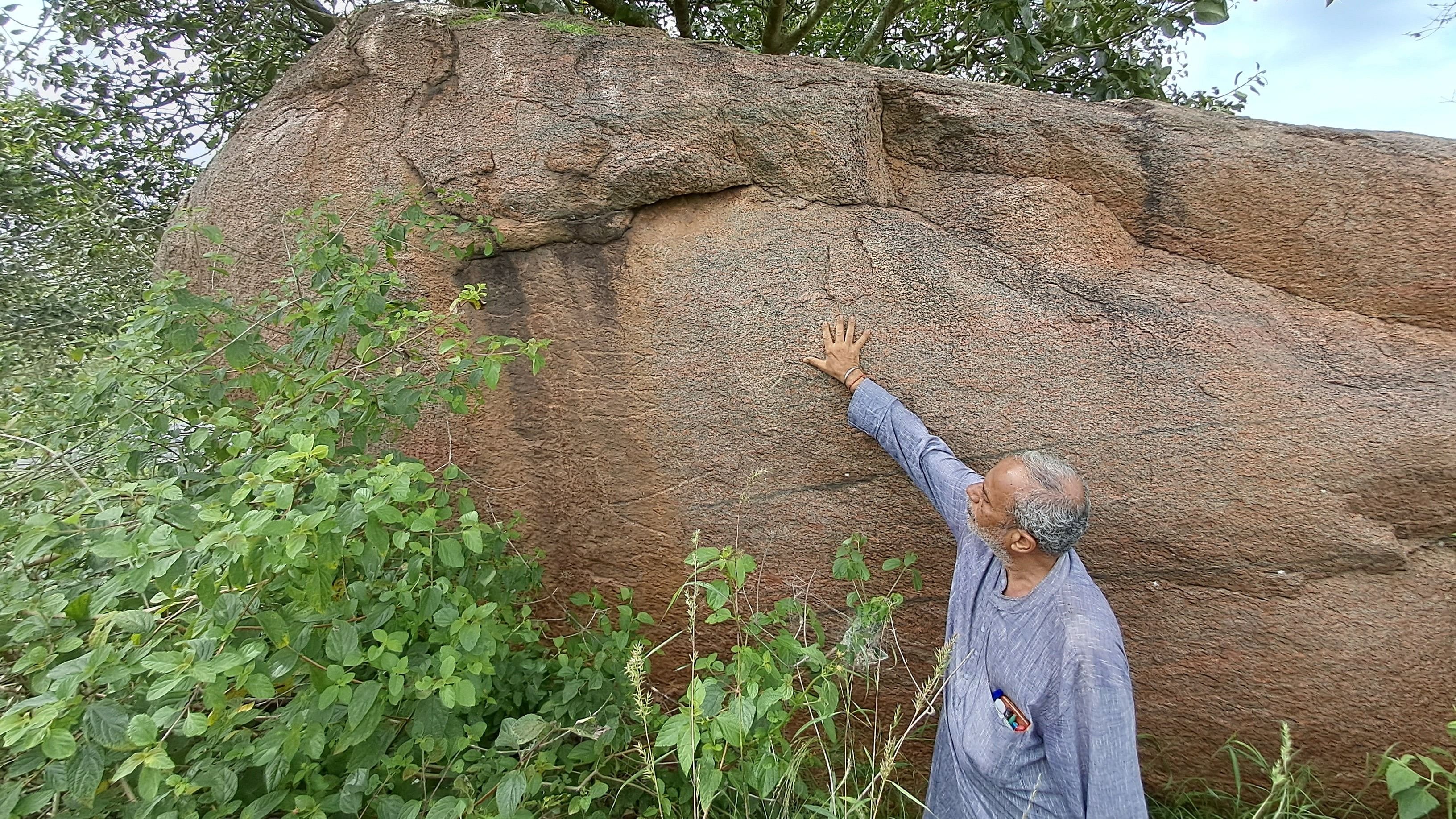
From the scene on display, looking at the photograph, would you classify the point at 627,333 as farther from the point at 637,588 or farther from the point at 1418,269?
the point at 1418,269

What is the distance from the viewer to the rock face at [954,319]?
2111 mm

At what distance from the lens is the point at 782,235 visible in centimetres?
239

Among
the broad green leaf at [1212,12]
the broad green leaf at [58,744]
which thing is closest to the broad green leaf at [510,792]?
the broad green leaf at [58,744]

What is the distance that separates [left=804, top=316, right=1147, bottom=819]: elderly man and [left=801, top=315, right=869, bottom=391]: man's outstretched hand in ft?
1.71

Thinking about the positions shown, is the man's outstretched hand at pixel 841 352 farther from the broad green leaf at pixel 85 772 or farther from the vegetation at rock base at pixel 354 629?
the broad green leaf at pixel 85 772

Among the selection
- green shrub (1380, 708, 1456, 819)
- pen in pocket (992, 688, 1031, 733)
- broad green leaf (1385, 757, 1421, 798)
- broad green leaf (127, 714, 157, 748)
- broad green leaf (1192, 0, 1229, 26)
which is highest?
broad green leaf (1192, 0, 1229, 26)

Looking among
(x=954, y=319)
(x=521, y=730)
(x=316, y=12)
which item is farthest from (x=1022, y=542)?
(x=316, y=12)

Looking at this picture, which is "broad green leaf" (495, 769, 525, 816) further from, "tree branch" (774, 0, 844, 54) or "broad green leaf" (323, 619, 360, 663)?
"tree branch" (774, 0, 844, 54)

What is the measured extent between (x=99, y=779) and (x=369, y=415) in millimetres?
897

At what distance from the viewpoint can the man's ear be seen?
168 cm

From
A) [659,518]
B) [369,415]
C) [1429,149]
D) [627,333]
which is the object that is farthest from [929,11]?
[369,415]

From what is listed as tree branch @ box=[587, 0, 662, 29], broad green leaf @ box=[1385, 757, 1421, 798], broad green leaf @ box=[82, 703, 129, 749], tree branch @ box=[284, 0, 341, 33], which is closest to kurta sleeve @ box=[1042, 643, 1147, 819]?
broad green leaf @ box=[1385, 757, 1421, 798]

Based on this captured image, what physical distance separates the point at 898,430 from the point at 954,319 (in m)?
0.39

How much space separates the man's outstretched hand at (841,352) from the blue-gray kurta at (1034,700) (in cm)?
46
